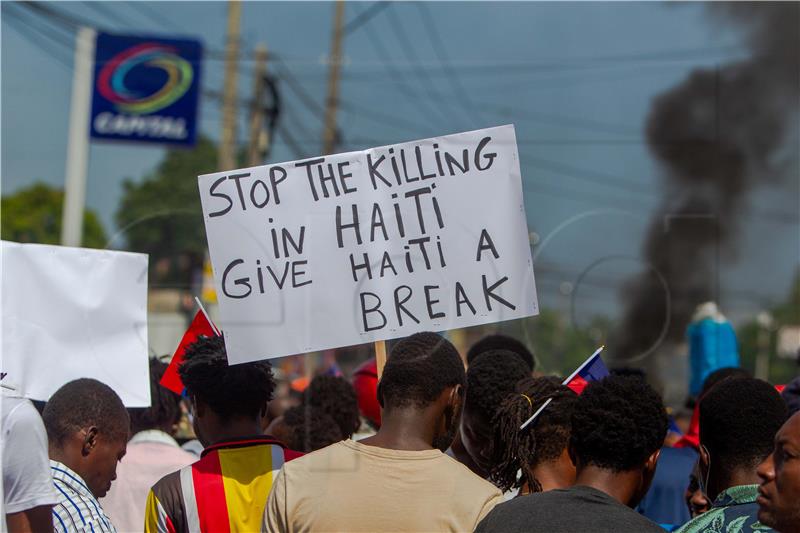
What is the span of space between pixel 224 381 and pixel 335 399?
1.47m

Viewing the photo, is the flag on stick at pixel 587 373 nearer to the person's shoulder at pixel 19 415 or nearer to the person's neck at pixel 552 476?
the person's neck at pixel 552 476

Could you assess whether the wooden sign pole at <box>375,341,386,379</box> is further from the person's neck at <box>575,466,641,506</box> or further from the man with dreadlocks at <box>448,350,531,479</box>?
the person's neck at <box>575,466,641,506</box>

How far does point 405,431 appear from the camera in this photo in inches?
106

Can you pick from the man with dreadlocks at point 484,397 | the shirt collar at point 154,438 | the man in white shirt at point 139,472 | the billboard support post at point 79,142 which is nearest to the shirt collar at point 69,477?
the man in white shirt at point 139,472

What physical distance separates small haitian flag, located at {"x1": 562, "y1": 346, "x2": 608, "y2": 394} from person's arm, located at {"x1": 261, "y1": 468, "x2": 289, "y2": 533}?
1.14 meters

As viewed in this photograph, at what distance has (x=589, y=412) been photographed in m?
2.52

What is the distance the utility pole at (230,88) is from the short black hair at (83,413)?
12.1 metres

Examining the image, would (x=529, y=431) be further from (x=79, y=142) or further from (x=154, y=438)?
(x=79, y=142)

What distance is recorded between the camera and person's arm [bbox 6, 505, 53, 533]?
2.60 metres

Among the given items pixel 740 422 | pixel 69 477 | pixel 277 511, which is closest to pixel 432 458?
pixel 277 511

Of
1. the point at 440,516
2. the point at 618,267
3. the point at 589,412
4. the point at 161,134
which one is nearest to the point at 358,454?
the point at 440,516

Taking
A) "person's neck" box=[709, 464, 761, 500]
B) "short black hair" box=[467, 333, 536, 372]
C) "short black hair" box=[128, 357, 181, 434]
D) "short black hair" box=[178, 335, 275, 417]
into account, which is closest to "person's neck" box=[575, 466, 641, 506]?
"person's neck" box=[709, 464, 761, 500]

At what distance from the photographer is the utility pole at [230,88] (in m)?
15.2

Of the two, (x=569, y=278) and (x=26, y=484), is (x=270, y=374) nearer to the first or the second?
(x=26, y=484)
